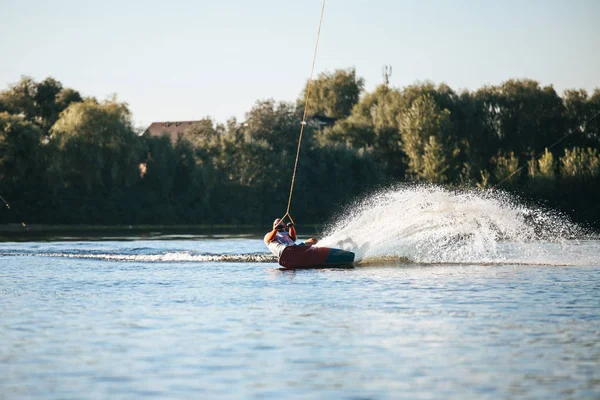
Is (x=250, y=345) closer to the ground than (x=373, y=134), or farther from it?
closer to the ground

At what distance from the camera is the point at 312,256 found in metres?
26.6

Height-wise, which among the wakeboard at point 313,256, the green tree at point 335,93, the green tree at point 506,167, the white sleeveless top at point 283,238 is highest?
the green tree at point 335,93

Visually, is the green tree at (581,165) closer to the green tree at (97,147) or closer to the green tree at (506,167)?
the green tree at (506,167)

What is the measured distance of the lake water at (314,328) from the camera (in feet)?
34.9

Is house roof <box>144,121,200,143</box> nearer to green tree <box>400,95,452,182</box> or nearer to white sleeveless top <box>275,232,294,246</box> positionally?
green tree <box>400,95,452,182</box>

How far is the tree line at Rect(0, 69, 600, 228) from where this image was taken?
212 ft

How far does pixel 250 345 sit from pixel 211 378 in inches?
86.6

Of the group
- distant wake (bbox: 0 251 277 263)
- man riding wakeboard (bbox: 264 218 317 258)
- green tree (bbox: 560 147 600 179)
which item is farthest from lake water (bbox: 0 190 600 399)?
green tree (bbox: 560 147 600 179)

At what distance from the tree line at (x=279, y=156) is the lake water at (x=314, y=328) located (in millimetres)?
36323

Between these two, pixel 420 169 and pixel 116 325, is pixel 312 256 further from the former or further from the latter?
pixel 420 169

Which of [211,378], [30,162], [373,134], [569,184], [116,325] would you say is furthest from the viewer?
[373,134]

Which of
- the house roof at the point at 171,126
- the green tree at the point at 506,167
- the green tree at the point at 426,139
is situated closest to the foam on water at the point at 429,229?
the green tree at the point at 506,167

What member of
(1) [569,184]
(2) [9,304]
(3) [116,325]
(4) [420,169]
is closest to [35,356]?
(3) [116,325]

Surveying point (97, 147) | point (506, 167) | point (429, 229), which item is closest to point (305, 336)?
point (429, 229)
